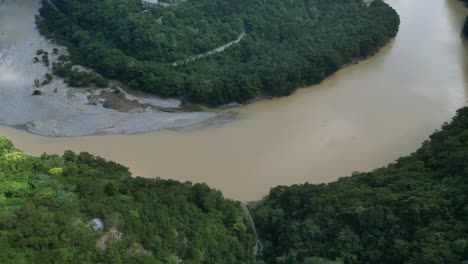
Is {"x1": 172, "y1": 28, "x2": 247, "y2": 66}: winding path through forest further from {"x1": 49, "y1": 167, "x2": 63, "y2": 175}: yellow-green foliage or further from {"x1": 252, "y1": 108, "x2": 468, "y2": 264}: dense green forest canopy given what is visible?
{"x1": 49, "y1": 167, "x2": 63, "y2": 175}: yellow-green foliage

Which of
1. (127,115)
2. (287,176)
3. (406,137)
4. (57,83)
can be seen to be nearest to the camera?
(287,176)

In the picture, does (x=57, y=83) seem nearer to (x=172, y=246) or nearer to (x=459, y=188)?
(x=172, y=246)

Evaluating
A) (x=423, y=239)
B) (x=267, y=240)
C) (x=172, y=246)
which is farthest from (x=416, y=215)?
(x=172, y=246)

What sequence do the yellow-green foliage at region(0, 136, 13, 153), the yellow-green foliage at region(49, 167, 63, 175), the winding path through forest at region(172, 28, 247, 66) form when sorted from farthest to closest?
1. the winding path through forest at region(172, 28, 247, 66)
2. the yellow-green foliage at region(0, 136, 13, 153)
3. the yellow-green foliage at region(49, 167, 63, 175)

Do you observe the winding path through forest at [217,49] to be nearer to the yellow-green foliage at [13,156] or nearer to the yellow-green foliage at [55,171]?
the yellow-green foliage at [13,156]

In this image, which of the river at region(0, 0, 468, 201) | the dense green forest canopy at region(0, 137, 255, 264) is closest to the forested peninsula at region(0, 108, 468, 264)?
the dense green forest canopy at region(0, 137, 255, 264)

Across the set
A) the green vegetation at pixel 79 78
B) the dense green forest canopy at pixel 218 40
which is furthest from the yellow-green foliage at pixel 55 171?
the green vegetation at pixel 79 78
